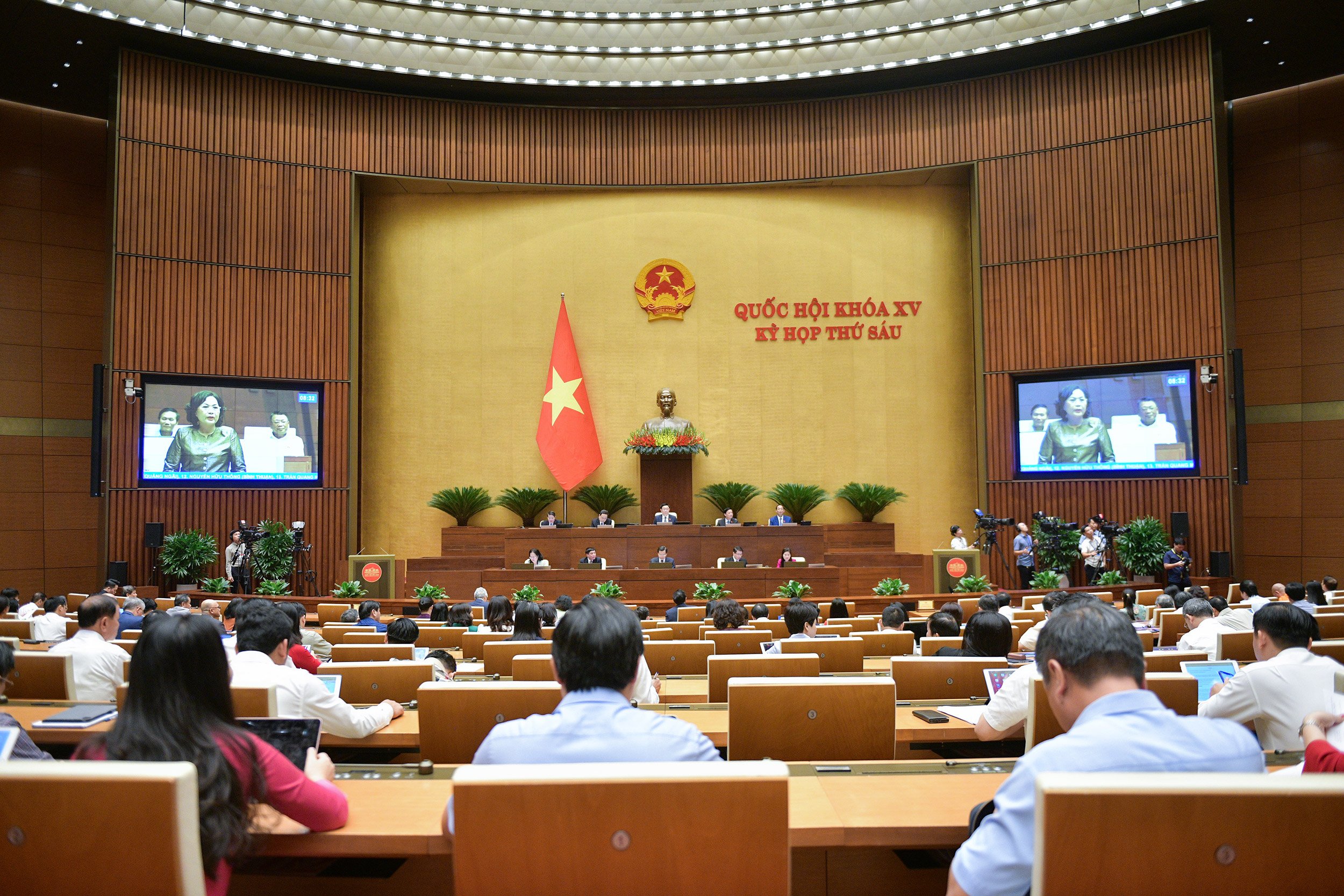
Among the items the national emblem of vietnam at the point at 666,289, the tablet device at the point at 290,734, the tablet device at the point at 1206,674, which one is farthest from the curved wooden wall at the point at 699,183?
the tablet device at the point at 290,734

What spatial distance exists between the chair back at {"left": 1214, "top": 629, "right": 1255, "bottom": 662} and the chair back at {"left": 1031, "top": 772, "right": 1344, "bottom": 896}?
3.34 m

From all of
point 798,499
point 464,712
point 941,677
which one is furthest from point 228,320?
point 941,677

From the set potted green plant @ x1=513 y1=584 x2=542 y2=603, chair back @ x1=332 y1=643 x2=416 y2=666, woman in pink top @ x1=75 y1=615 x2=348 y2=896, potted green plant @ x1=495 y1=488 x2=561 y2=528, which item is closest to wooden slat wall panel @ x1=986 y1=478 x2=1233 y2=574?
potted green plant @ x1=495 y1=488 x2=561 y2=528

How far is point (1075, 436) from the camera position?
1287cm

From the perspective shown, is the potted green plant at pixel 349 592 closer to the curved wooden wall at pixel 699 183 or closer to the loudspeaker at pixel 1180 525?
the curved wooden wall at pixel 699 183

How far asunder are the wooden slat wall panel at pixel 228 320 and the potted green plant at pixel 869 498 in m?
7.64

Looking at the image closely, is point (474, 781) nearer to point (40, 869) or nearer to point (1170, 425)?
point (40, 869)

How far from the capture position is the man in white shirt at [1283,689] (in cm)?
271

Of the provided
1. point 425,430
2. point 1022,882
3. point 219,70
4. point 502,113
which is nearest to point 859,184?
point 502,113

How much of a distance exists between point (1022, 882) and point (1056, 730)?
110 centimetres

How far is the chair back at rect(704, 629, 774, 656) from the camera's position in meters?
4.91

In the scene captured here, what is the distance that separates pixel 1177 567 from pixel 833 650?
849cm

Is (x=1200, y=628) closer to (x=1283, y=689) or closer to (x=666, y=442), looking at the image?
(x=1283, y=689)

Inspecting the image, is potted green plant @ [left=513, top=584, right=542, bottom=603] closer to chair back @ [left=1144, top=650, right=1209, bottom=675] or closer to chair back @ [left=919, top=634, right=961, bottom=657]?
chair back @ [left=919, top=634, right=961, bottom=657]
